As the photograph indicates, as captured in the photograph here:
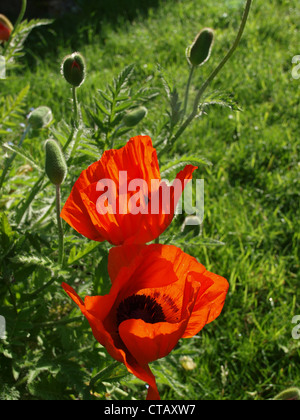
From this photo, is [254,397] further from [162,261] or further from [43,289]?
[162,261]

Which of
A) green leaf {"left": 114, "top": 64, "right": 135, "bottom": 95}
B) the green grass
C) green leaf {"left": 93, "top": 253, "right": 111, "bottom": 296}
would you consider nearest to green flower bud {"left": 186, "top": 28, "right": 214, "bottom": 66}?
the green grass

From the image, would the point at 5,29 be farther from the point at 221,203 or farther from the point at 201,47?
the point at 221,203

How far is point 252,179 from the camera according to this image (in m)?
2.72

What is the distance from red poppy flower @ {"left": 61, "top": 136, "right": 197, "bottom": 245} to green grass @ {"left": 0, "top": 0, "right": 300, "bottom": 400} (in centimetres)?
30

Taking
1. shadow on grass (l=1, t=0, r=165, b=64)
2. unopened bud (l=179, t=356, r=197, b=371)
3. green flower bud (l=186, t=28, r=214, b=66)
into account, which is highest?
shadow on grass (l=1, t=0, r=165, b=64)

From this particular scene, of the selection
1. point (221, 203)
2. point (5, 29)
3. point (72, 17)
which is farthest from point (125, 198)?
point (72, 17)

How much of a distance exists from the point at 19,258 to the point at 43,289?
224 millimetres

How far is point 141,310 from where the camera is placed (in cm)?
111

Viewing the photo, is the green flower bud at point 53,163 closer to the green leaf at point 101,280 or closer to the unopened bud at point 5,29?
the green leaf at point 101,280

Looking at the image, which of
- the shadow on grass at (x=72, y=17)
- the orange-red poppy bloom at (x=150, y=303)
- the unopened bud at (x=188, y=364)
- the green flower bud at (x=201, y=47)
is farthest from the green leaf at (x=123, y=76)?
the shadow on grass at (x=72, y=17)

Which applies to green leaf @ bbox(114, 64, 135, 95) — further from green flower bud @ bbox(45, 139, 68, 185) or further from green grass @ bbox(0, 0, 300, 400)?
green flower bud @ bbox(45, 139, 68, 185)

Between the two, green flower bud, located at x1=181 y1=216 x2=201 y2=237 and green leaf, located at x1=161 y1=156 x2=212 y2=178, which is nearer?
green leaf, located at x1=161 y1=156 x2=212 y2=178

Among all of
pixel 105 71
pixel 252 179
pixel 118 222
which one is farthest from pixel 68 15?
pixel 118 222

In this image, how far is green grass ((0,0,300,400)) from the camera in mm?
1496
